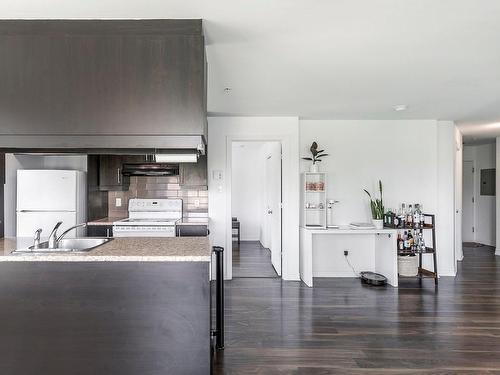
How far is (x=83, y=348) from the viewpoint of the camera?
6.29 ft

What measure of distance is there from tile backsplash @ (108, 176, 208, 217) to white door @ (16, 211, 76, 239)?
806 mm

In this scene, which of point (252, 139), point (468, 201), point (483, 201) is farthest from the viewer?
point (468, 201)

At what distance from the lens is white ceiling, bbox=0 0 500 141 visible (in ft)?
6.46

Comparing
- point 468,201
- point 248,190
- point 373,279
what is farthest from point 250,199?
point 468,201

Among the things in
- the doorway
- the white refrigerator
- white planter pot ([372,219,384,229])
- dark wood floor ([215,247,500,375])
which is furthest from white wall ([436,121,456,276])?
the white refrigerator

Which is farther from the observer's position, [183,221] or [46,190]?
[183,221]

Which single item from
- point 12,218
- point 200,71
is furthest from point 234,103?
point 12,218

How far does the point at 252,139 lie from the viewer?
15.4ft

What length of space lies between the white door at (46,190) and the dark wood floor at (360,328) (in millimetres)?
2347

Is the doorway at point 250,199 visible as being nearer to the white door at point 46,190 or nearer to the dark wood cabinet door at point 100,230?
the dark wood cabinet door at point 100,230

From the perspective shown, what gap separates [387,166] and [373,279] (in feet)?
5.48

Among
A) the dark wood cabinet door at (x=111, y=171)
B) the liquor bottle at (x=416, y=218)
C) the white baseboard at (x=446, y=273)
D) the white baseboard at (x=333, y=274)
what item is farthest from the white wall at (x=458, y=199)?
the dark wood cabinet door at (x=111, y=171)

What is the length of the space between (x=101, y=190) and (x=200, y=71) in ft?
10.3

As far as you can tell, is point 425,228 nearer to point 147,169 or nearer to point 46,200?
point 147,169
